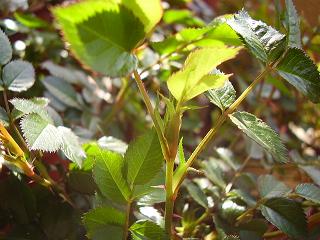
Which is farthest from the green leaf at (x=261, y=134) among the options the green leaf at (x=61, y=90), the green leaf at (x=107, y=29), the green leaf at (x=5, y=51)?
the green leaf at (x=61, y=90)

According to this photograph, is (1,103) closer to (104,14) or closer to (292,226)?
(104,14)

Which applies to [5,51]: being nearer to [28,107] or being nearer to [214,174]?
[28,107]

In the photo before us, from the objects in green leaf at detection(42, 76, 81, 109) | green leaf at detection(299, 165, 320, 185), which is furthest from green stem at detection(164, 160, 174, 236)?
green leaf at detection(42, 76, 81, 109)

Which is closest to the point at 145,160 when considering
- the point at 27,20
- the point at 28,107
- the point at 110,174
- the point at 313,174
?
the point at 110,174

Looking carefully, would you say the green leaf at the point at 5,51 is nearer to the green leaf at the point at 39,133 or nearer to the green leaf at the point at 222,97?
the green leaf at the point at 39,133

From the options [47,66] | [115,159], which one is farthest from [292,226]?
[47,66]
